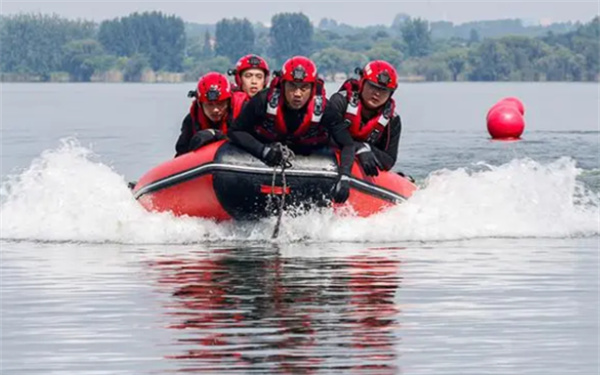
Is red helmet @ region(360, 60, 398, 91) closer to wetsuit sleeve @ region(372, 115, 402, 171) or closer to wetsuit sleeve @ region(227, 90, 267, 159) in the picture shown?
wetsuit sleeve @ region(372, 115, 402, 171)

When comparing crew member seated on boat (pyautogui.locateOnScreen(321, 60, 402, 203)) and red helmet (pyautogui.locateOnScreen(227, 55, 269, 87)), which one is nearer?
crew member seated on boat (pyautogui.locateOnScreen(321, 60, 402, 203))

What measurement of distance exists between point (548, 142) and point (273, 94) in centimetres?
2677

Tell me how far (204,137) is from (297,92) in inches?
57.7

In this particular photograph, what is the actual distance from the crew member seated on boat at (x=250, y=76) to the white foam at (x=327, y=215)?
1706 mm

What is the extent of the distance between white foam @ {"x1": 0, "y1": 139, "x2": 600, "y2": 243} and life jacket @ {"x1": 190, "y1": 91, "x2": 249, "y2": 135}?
1.03 metres

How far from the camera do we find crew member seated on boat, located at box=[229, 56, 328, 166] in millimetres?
19562

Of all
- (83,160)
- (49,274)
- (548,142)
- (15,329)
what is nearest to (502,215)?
(83,160)

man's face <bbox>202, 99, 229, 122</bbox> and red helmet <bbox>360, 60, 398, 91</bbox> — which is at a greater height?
red helmet <bbox>360, 60, 398, 91</bbox>

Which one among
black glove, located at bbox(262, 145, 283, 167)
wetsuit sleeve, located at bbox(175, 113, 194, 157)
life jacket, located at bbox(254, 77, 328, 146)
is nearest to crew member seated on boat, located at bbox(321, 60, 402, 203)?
life jacket, located at bbox(254, 77, 328, 146)

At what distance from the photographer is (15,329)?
1381 centimetres

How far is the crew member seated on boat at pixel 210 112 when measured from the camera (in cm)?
2066

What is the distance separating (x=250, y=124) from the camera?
20.0 m

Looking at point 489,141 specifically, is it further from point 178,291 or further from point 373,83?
point 178,291

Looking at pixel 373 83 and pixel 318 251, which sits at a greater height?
pixel 373 83
